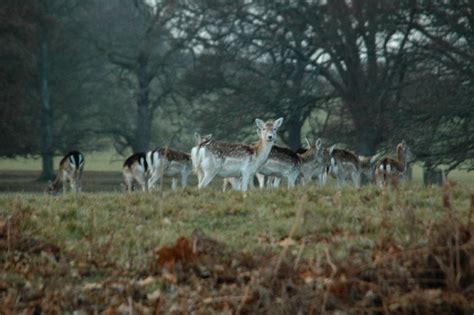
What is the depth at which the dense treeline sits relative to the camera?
32.4m

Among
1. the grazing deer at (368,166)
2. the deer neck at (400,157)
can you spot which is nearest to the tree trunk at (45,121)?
the grazing deer at (368,166)

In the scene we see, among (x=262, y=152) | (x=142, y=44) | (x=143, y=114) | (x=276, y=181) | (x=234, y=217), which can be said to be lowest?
(x=234, y=217)

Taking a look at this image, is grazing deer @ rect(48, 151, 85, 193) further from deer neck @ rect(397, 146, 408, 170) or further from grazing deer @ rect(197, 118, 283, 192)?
grazing deer @ rect(197, 118, 283, 192)

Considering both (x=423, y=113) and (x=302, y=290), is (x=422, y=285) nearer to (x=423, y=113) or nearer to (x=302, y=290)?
(x=302, y=290)

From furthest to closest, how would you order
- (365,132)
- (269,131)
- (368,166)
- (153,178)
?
(365,132) → (368,166) → (153,178) → (269,131)

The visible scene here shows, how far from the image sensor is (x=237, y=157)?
64.8 feet

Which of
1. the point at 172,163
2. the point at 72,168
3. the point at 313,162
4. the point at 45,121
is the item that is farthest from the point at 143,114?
the point at 313,162

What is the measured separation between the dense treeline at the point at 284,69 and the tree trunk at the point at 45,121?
0.07 meters

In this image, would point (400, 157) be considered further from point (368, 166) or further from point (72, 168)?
point (72, 168)

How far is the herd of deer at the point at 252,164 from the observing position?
19.8m

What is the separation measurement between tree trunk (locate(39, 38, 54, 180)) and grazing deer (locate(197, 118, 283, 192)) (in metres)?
27.2

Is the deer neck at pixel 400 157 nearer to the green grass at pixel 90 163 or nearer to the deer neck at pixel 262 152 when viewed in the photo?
the deer neck at pixel 262 152

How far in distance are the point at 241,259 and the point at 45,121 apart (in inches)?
1579

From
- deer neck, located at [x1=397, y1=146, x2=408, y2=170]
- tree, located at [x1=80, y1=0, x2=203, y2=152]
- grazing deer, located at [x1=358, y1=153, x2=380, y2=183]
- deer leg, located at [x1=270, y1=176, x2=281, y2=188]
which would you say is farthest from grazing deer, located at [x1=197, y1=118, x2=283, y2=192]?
tree, located at [x1=80, y1=0, x2=203, y2=152]
